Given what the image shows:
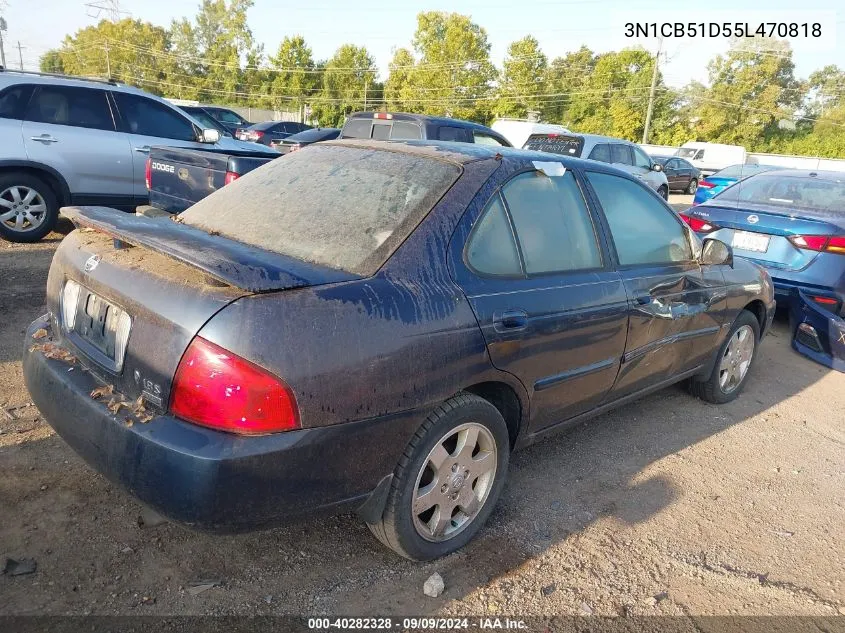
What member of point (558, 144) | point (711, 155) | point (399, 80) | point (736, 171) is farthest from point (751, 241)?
point (399, 80)

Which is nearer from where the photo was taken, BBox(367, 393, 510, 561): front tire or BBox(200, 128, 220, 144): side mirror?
BBox(367, 393, 510, 561): front tire

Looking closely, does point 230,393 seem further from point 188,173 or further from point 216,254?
point 188,173

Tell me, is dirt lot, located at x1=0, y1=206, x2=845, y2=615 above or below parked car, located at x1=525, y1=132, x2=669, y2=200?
below

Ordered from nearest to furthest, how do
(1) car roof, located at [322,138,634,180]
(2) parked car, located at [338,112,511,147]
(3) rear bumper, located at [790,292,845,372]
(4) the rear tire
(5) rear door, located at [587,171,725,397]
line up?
(1) car roof, located at [322,138,634,180] < (5) rear door, located at [587,171,725,397] < (3) rear bumper, located at [790,292,845,372] < (4) the rear tire < (2) parked car, located at [338,112,511,147]

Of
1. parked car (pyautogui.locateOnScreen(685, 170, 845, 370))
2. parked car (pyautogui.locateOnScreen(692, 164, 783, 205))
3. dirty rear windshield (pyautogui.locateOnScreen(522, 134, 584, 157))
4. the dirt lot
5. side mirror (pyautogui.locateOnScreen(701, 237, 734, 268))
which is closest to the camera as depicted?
the dirt lot

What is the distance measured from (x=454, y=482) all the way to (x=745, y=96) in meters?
52.0

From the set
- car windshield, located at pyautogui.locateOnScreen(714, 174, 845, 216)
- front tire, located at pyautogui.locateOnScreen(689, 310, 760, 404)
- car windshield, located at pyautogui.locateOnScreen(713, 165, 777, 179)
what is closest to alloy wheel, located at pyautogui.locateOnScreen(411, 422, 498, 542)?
front tire, located at pyautogui.locateOnScreen(689, 310, 760, 404)

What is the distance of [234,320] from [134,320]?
0.46 m

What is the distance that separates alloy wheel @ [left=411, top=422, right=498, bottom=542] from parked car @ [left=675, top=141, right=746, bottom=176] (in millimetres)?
30561

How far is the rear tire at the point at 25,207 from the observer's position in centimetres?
672

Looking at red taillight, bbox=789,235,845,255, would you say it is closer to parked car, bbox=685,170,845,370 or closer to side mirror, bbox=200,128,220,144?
parked car, bbox=685,170,845,370

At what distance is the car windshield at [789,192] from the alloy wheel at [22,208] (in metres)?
7.41

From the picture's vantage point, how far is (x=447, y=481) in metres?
2.62

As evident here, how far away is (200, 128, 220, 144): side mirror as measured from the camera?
773 centimetres
